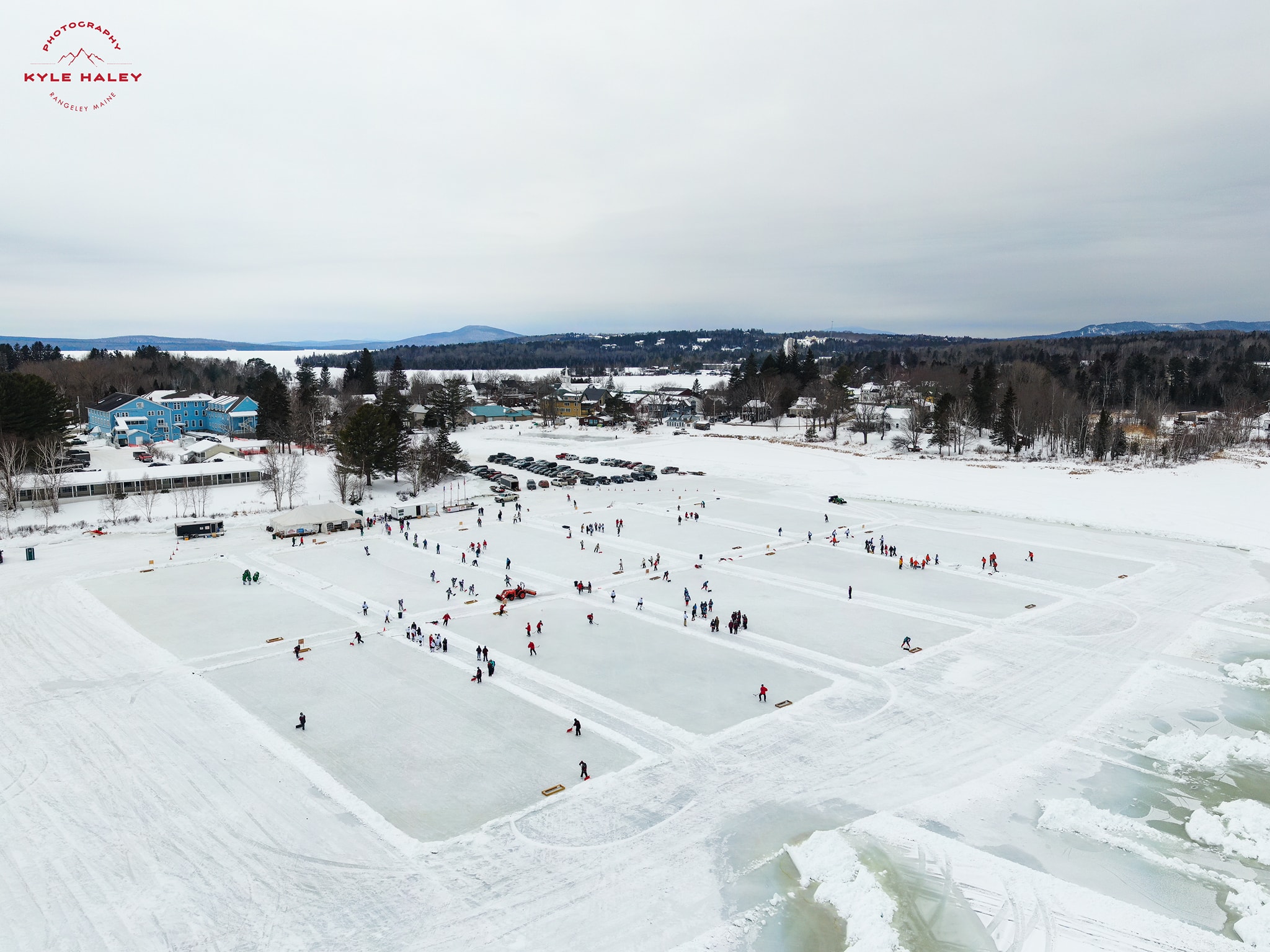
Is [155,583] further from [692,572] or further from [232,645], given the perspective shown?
[692,572]

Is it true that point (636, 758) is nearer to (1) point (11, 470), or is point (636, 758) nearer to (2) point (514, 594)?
(2) point (514, 594)

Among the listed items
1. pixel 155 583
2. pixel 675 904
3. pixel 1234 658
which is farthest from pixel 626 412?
pixel 675 904

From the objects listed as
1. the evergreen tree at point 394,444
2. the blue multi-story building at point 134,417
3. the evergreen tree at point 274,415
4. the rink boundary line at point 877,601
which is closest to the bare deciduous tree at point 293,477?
the evergreen tree at point 394,444

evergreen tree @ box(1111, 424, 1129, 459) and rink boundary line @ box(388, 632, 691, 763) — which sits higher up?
evergreen tree @ box(1111, 424, 1129, 459)

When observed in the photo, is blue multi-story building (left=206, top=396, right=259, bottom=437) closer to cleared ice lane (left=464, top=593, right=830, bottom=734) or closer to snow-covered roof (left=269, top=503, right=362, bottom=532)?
snow-covered roof (left=269, top=503, right=362, bottom=532)

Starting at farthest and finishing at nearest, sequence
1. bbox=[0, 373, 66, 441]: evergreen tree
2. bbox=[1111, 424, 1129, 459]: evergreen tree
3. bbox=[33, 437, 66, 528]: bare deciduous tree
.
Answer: bbox=[1111, 424, 1129, 459]: evergreen tree, bbox=[0, 373, 66, 441]: evergreen tree, bbox=[33, 437, 66, 528]: bare deciduous tree

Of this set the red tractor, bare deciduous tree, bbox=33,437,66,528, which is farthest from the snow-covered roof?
the red tractor

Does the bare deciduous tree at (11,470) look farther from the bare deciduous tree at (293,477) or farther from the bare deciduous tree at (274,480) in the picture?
the bare deciduous tree at (293,477)
